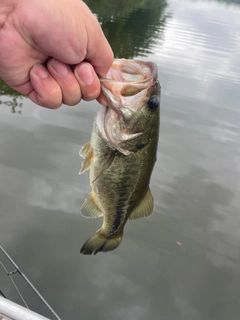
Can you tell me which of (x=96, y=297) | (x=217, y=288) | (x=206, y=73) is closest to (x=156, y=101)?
(x=96, y=297)

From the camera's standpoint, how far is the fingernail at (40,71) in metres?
1.52

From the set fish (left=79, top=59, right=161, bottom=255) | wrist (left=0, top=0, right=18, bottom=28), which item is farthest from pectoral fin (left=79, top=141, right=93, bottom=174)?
wrist (left=0, top=0, right=18, bottom=28)

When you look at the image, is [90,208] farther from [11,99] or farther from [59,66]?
[11,99]

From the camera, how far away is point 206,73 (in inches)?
500

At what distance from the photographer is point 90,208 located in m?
2.39

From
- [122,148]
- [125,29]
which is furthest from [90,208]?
[125,29]

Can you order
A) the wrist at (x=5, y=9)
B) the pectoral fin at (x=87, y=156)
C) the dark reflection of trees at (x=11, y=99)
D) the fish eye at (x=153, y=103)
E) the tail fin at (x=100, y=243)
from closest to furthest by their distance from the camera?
the wrist at (x=5, y=9) < the fish eye at (x=153, y=103) < the pectoral fin at (x=87, y=156) < the tail fin at (x=100, y=243) < the dark reflection of trees at (x=11, y=99)

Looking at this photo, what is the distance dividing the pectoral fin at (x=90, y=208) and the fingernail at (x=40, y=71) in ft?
3.50

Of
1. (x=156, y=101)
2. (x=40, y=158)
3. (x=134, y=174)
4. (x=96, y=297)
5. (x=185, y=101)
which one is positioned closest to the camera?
(x=156, y=101)

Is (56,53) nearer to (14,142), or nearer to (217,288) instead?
(217,288)

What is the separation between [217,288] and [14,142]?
4164 mm

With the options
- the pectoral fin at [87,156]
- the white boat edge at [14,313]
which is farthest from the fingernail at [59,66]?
the white boat edge at [14,313]

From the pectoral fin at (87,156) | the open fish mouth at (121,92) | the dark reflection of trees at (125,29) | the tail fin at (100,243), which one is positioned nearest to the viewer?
the open fish mouth at (121,92)

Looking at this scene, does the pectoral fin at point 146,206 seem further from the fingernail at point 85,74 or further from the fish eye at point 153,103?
the fingernail at point 85,74
